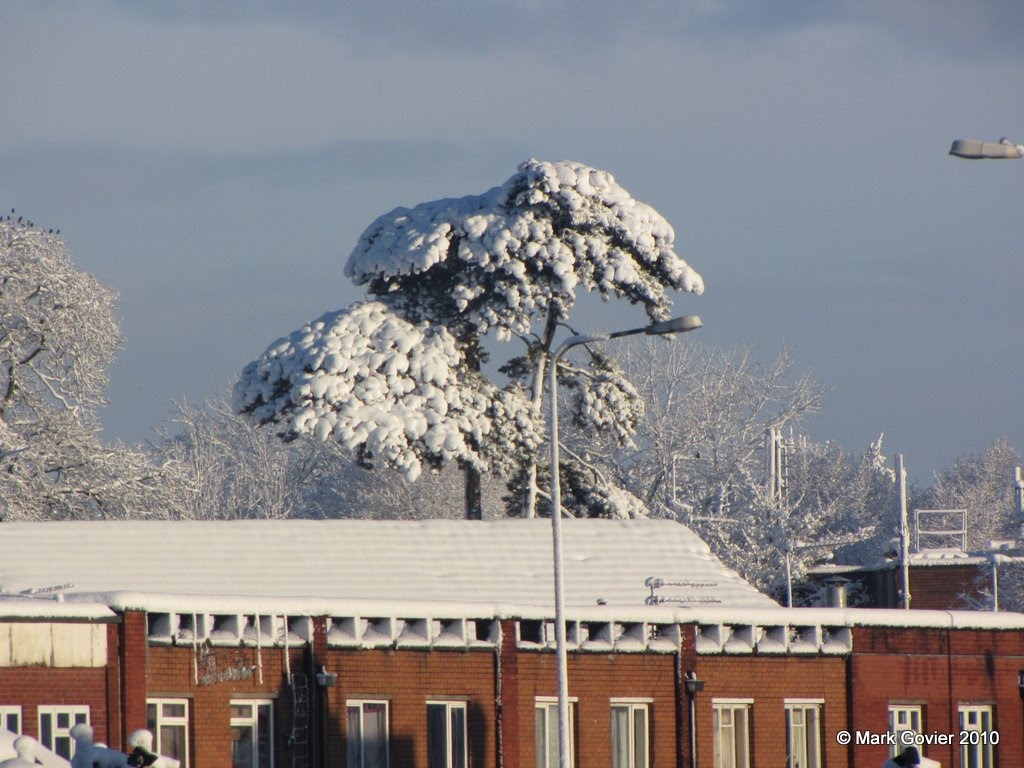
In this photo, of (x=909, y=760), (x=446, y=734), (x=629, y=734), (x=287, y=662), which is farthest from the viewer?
(x=629, y=734)

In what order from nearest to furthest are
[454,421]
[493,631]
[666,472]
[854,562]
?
1. [493,631]
2. [454,421]
3. [666,472]
4. [854,562]

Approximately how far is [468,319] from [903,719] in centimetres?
2117

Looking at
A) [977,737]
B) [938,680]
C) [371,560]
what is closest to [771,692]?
[938,680]

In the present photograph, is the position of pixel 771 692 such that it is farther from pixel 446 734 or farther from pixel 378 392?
pixel 378 392

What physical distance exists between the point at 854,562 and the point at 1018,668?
48.7 meters

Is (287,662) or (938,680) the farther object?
(938,680)

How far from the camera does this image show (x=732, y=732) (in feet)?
123

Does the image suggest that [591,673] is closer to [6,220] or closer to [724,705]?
[724,705]

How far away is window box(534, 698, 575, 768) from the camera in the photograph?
115ft

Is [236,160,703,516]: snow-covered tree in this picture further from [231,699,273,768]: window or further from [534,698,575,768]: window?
[231,699,273,768]: window

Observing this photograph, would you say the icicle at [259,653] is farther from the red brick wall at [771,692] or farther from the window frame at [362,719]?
the red brick wall at [771,692]

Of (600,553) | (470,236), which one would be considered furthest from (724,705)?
(470,236)

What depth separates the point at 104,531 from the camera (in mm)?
38719

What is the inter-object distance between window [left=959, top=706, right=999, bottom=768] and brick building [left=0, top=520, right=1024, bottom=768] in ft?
0.20
